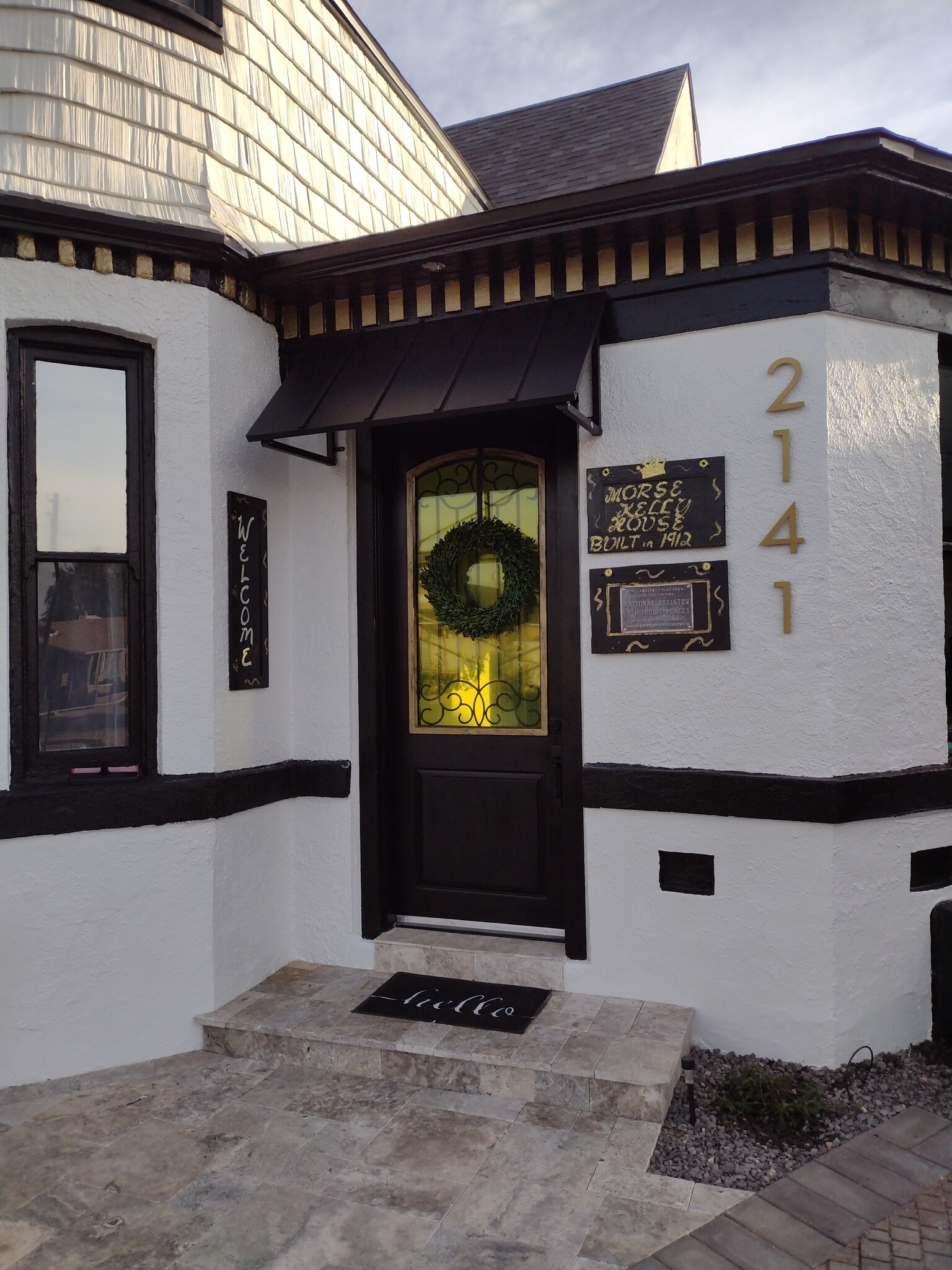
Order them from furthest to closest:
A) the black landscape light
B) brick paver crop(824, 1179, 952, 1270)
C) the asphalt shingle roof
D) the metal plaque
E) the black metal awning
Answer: the asphalt shingle roof, the metal plaque, the black metal awning, the black landscape light, brick paver crop(824, 1179, 952, 1270)

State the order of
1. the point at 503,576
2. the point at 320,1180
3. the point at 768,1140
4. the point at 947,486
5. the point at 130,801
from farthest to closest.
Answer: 1. the point at 503,576
2. the point at 947,486
3. the point at 130,801
4. the point at 768,1140
5. the point at 320,1180

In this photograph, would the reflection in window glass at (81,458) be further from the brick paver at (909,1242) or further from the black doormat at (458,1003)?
the brick paver at (909,1242)

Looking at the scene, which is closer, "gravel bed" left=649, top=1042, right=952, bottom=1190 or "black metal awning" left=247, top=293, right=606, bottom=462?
"gravel bed" left=649, top=1042, right=952, bottom=1190

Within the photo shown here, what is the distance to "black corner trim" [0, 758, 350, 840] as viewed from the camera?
3.92m

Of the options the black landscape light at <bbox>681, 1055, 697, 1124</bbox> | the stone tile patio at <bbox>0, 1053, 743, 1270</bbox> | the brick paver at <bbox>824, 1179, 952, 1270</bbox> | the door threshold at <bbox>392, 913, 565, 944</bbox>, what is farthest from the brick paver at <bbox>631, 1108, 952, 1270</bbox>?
the door threshold at <bbox>392, 913, 565, 944</bbox>

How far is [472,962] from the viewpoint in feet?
14.7

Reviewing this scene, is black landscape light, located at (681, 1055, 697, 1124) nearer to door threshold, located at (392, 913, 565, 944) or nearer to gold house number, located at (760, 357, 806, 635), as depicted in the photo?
door threshold, located at (392, 913, 565, 944)

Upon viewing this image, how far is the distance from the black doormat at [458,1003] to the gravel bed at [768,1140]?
0.78m

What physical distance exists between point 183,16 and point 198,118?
0.48 m

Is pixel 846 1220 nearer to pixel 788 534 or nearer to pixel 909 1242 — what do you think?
pixel 909 1242

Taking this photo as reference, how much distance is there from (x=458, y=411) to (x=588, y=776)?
1.86 m

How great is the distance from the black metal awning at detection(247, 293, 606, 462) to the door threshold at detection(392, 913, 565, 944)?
2.57 metres

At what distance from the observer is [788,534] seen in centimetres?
400

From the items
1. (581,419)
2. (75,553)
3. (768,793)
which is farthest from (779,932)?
(75,553)
